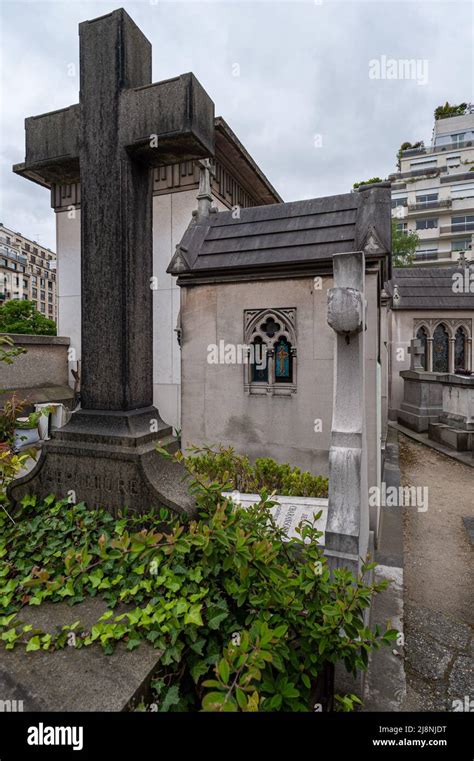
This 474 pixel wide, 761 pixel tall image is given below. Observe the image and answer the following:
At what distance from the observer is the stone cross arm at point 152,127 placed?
104 inches

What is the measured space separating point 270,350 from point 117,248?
11.1ft

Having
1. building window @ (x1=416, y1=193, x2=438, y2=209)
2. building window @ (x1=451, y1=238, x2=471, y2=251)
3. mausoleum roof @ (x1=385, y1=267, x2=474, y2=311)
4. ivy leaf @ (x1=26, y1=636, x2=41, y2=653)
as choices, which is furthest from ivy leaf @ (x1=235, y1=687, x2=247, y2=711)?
building window @ (x1=416, y1=193, x2=438, y2=209)

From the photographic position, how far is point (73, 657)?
5.52ft

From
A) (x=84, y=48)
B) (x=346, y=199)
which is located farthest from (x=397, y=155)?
(x=84, y=48)

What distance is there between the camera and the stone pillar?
2668mm

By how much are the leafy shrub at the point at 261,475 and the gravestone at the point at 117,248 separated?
2251 millimetres

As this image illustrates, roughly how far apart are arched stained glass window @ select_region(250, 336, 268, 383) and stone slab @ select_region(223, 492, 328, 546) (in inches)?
74.4

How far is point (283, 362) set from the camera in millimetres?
5918

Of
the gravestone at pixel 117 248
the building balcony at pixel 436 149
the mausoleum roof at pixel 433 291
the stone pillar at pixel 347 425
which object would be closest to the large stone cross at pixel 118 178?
the gravestone at pixel 117 248

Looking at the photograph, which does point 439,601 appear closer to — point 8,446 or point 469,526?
point 469,526

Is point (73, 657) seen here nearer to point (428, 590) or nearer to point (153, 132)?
point (153, 132)

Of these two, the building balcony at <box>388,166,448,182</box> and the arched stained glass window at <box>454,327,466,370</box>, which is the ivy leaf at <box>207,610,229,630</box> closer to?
the arched stained glass window at <box>454,327,466,370</box>

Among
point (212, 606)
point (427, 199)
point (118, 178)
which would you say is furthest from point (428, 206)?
point (212, 606)
